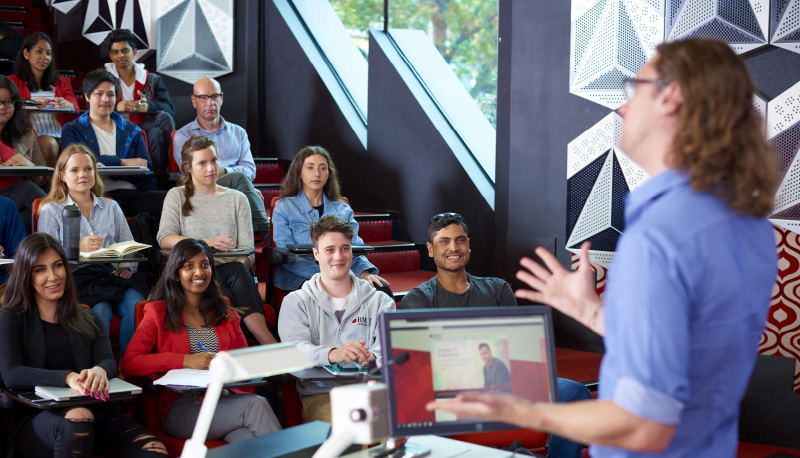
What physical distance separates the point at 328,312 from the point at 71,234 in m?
1.25

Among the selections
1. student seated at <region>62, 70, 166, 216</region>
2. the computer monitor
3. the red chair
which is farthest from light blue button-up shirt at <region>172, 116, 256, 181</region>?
the computer monitor

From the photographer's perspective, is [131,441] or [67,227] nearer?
[131,441]

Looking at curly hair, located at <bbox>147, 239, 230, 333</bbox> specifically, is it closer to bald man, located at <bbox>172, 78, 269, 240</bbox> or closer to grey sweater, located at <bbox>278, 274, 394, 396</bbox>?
grey sweater, located at <bbox>278, 274, 394, 396</bbox>

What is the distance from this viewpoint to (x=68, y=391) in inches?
118

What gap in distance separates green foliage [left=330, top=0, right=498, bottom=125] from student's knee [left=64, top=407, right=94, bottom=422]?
3487 mm

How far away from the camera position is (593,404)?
1.23 meters

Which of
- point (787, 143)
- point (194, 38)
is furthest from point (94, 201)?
point (787, 143)

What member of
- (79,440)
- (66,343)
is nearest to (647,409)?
(79,440)

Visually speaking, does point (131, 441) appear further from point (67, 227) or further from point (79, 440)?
point (67, 227)

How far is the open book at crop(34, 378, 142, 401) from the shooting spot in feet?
9.57

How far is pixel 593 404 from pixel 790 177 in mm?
3470

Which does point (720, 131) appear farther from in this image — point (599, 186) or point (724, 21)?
point (599, 186)

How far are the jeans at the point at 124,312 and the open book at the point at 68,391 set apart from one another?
2.99 feet

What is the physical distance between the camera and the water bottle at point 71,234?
Answer: 3766 millimetres
